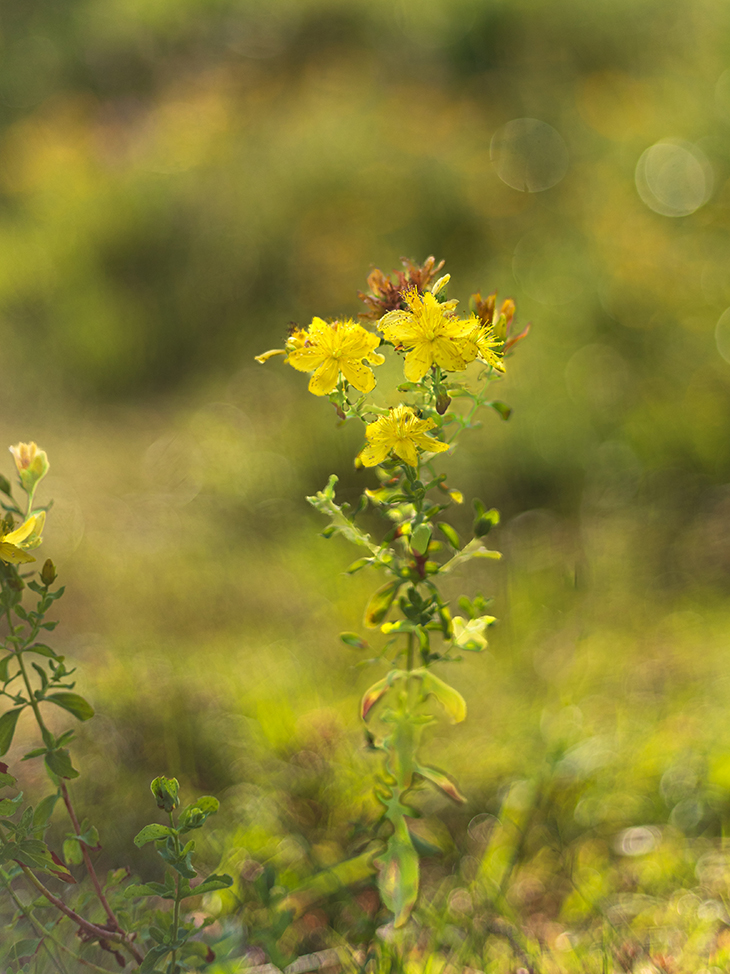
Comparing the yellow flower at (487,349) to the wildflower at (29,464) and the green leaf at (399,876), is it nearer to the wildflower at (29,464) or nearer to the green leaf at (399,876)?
the wildflower at (29,464)

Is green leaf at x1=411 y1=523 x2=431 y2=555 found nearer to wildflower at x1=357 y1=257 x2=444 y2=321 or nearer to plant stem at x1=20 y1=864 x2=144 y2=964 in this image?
wildflower at x1=357 y1=257 x2=444 y2=321

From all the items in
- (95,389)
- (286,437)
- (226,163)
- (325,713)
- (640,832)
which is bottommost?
(640,832)

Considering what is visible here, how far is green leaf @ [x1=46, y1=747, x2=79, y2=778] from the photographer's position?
3.38 feet

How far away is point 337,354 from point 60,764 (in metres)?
0.63

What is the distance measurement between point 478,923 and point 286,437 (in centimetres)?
210

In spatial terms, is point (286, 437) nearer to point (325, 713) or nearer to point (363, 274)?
point (363, 274)

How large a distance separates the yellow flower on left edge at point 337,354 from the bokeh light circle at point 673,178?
11.3 feet

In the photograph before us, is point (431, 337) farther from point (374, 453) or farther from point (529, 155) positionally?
point (529, 155)

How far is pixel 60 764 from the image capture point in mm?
1034

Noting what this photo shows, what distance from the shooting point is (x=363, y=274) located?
374cm

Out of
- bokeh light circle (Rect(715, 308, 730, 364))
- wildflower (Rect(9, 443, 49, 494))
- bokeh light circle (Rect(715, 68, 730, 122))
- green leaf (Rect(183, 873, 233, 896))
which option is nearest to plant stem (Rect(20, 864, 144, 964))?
green leaf (Rect(183, 873, 233, 896))

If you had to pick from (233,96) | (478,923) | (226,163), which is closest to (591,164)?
(226,163)

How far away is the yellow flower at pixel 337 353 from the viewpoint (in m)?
0.98

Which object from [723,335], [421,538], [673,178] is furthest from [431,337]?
[673,178]
